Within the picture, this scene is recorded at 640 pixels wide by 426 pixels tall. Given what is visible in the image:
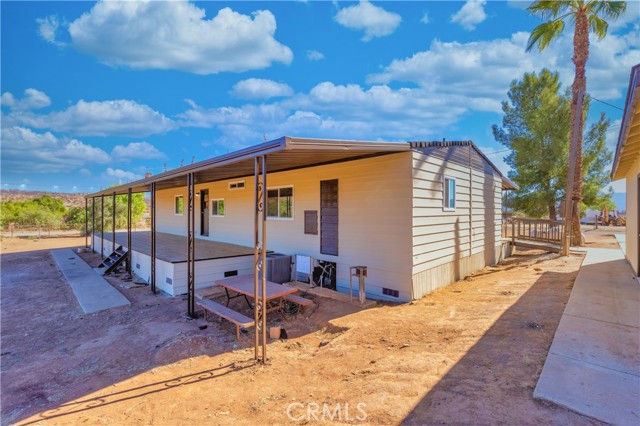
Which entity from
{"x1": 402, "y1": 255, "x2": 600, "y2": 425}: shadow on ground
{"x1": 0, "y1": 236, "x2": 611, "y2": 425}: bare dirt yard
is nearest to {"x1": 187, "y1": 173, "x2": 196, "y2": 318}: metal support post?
{"x1": 0, "y1": 236, "x2": 611, "y2": 425}: bare dirt yard

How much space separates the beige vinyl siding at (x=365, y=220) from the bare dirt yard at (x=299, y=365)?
2.91ft

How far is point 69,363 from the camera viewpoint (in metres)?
4.08

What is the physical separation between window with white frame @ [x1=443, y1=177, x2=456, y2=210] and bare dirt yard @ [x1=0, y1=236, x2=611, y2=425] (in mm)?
2198

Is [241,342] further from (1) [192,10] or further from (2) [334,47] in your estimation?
(2) [334,47]

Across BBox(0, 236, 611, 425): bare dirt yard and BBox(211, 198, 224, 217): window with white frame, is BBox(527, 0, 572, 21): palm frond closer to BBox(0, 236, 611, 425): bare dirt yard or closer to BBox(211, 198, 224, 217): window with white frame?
BBox(0, 236, 611, 425): bare dirt yard

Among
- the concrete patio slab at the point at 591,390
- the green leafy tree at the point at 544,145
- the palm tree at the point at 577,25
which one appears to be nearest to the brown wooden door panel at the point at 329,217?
the concrete patio slab at the point at 591,390

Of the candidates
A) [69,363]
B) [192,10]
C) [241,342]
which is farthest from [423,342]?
[192,10]

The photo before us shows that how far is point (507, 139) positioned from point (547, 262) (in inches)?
341

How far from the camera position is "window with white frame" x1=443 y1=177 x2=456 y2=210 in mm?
7423

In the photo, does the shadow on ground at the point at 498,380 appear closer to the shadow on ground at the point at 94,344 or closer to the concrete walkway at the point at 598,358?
the concrete walkway at the point at 598,358

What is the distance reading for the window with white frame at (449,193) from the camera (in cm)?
742

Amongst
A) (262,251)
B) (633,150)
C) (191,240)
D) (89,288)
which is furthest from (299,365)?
(633,150)

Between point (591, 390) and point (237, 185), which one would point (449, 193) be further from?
point (237, 185)

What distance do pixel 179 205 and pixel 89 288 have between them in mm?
7233
